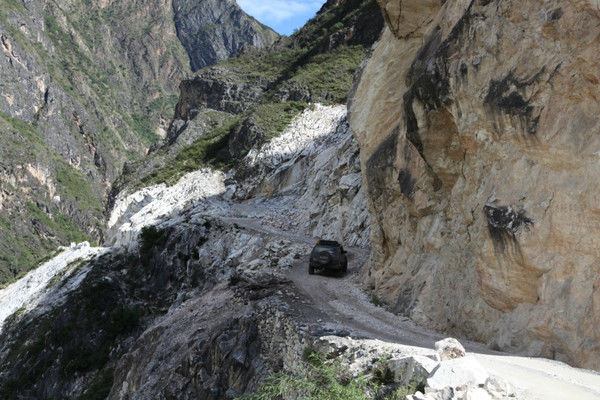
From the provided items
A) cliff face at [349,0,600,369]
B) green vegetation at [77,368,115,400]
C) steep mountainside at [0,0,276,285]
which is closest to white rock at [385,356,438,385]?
cliff face at [349,0,600,369]

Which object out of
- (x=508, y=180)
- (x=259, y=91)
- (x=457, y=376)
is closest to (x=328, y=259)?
(x=508, y=180)

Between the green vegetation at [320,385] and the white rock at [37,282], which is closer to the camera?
the green vegetation at [320,385]

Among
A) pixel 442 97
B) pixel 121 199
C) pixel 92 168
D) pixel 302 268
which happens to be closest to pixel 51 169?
pixel 92 168

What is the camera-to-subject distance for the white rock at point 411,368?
6.14 metres

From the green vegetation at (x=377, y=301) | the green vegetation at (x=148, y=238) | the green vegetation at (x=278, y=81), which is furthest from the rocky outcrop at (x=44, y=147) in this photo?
the green vegetation at (x=377, y=301)

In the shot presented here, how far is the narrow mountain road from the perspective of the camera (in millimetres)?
5963

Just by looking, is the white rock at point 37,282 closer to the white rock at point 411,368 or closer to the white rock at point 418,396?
the white rock at point 411,368

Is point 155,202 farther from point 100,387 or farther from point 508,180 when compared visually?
point 508,180

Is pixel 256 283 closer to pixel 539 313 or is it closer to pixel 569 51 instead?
pixel 539 313

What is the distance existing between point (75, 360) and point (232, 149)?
23.1m

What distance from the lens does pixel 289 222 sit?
31.5 meters

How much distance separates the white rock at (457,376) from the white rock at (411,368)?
27 cm

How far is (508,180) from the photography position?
8.78 metres

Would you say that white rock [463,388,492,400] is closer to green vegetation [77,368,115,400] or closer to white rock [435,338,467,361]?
white rock [435,338,467,361]
